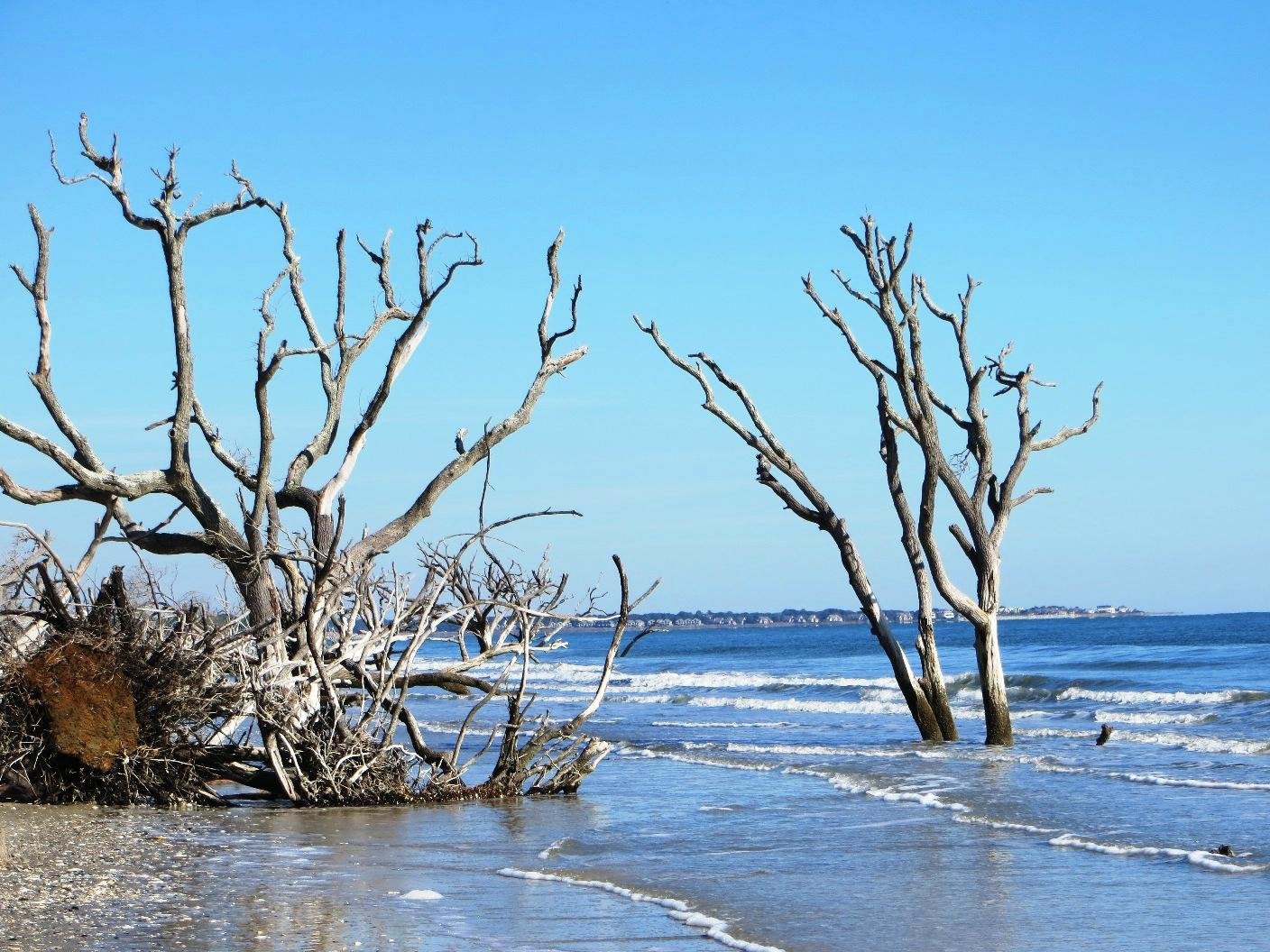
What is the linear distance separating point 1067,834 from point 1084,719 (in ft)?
50.0

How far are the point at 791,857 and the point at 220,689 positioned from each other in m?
4.50

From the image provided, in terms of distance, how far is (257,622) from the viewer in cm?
1128

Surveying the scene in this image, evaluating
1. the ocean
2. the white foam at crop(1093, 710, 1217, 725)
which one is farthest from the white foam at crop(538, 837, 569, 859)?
the white foam at crop(1093, 710, 1217, 725)

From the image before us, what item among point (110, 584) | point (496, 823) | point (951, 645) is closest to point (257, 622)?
point (110, 584)

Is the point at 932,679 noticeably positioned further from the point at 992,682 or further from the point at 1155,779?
the point at 1155,779

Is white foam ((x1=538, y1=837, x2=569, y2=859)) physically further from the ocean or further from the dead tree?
the dead tree

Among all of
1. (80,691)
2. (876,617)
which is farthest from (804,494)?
(80,691)

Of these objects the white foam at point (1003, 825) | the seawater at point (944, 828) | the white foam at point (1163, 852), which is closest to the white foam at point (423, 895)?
the seawater at point (944, 828)

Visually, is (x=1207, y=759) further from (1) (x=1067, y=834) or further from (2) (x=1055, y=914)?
(2) (x=1055, y=914)

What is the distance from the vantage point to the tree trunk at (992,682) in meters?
15.6

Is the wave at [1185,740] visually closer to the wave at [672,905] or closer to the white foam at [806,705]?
→ the white foam at [806,705]

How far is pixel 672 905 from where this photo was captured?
7.71 meters

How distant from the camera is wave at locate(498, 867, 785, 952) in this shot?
22.2 ft

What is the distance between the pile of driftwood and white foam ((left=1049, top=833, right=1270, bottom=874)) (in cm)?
369
